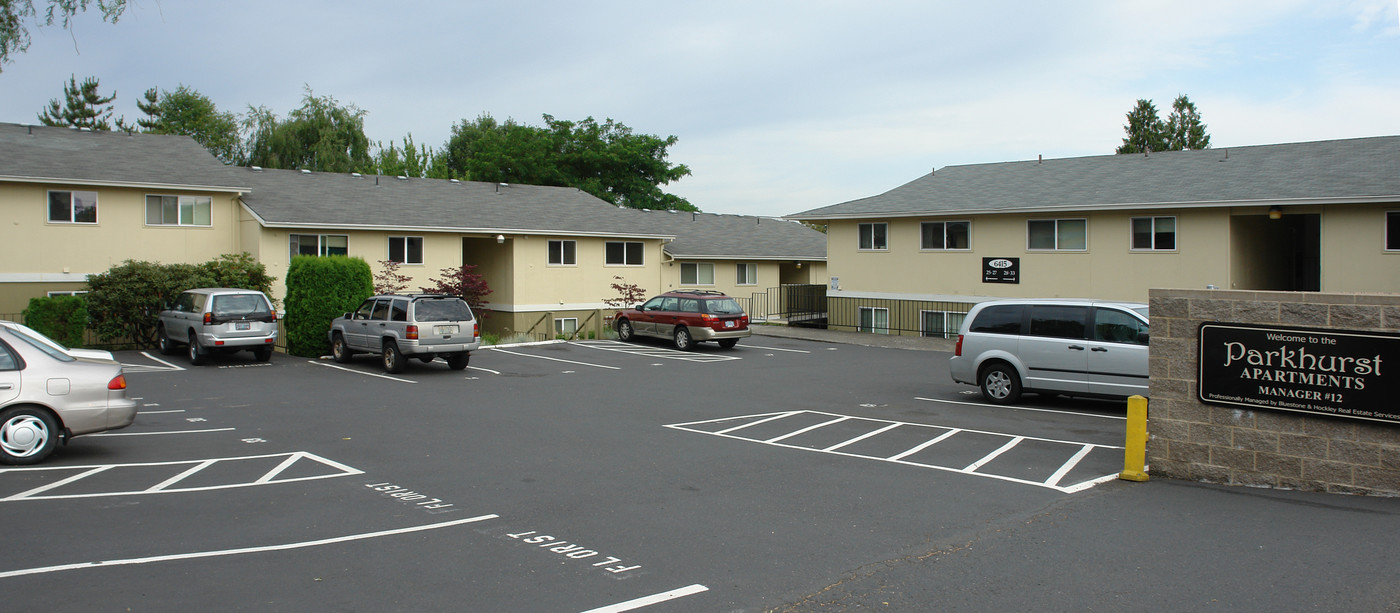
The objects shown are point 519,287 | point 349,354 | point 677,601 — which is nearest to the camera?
point 677,601

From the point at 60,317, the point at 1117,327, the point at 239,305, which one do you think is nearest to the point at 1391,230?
the point at 1117,327

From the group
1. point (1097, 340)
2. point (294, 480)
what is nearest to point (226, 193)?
point (294, 480)

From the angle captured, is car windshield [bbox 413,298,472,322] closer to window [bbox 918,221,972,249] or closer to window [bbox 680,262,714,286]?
window [bbox 918,221,972,249]

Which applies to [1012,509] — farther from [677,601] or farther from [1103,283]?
[1103,283]

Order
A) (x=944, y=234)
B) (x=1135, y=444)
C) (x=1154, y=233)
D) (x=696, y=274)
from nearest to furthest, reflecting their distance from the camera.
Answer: (x=1135, y=444) → (x=1154, y=233) → (x=944, y=234) → (x=696, y=274)

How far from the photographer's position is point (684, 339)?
87.7 feet

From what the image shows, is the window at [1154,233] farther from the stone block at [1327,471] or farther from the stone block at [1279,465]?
the stone block at [1327,471]

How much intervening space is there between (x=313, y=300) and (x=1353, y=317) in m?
21.7

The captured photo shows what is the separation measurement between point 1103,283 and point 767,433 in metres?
18.2

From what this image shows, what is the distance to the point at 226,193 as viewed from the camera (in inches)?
1112

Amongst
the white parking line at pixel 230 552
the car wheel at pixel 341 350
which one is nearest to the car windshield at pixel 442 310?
the car wheel at pixel 341 350

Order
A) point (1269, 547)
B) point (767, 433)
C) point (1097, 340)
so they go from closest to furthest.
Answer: point (1269, 547) → point (767, 433) → point (1097, 340)

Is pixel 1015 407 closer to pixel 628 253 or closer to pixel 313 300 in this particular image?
pixel 313 300

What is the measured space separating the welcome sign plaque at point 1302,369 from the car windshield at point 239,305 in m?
19.3
